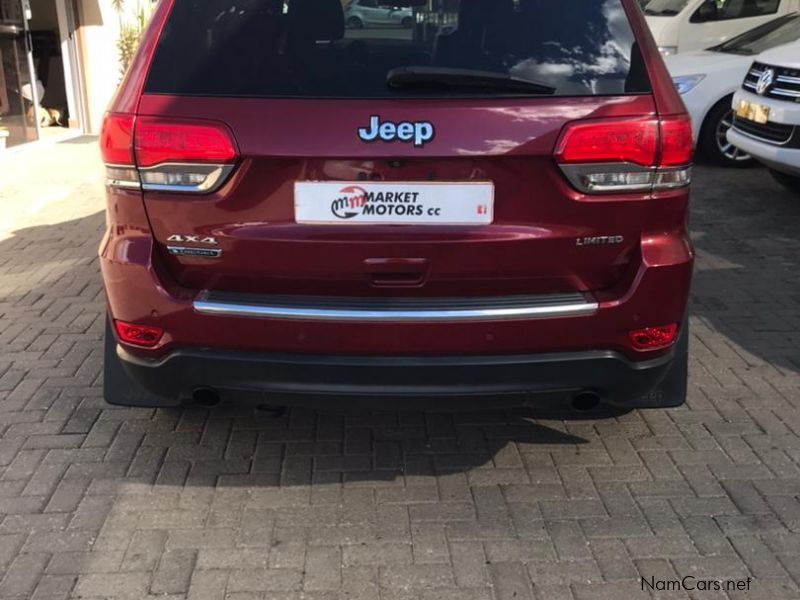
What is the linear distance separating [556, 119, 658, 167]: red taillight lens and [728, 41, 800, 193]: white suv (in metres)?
4.42

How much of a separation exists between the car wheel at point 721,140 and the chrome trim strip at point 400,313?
694 centimetres

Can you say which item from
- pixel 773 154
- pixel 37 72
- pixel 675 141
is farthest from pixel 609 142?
pixel 37 72

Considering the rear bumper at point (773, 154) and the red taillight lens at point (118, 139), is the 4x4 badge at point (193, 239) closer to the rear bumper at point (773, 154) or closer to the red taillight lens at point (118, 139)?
the red taillight lens at point (118, 139)

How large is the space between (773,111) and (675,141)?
4600mm

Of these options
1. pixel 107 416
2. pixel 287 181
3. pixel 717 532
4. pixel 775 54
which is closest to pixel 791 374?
pixel 717 532

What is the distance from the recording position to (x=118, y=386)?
121 inches

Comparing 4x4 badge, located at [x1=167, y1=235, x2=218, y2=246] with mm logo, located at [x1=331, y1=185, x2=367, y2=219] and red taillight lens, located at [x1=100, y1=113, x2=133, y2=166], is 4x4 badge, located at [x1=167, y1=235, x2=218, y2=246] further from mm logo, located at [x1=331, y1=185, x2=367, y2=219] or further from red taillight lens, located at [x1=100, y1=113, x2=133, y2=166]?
mm logo, located at [x1=331, y1=185, x2=367, y2=219]

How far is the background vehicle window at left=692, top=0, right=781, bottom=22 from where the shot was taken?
35.3 ft

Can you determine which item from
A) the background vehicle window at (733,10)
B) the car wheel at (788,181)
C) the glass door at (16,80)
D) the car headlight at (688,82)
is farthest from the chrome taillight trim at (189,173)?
the background vehicle window at (733,10)

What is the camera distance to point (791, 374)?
3.91 meters

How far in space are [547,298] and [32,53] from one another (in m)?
10.3

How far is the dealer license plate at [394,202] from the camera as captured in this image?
2.42m

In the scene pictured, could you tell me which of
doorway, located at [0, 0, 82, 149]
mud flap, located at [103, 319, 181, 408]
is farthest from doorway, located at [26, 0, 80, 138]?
mud flap, located at [103, 319, 181, 408]

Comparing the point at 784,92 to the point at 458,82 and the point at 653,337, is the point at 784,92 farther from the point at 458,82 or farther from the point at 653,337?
the point at 458,82
